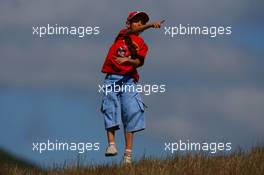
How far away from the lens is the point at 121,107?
37.2ft

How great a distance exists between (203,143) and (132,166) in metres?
1.29

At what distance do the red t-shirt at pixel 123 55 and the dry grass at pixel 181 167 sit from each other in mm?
1160

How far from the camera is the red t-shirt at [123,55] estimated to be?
11258mm

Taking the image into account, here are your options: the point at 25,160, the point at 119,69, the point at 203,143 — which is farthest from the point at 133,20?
the point at 25,160

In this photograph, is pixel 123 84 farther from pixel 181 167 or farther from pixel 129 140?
pixel 181 167

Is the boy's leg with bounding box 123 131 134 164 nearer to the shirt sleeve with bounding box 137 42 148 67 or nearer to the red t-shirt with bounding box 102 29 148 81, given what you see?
the red t-shirt with bounding box 102 29 148 81

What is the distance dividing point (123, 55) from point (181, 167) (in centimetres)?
177

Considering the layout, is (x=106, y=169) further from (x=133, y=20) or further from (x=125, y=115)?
(x=133, y=20)

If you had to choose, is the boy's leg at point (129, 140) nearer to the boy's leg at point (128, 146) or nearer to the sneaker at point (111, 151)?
the boy's leg at point (128, 146)

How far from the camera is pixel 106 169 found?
1070 centimetres

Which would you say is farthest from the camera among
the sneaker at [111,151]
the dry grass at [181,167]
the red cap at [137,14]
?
the red cap at [137,14]

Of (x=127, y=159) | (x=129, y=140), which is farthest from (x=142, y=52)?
(x=127, y=159)

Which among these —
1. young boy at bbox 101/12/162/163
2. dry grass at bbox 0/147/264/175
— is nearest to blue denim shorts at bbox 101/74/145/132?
young boy at bbox 101/12/162/163

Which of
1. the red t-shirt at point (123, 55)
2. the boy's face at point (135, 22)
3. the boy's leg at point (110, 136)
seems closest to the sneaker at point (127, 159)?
the boy's leg at point (110, 136)
